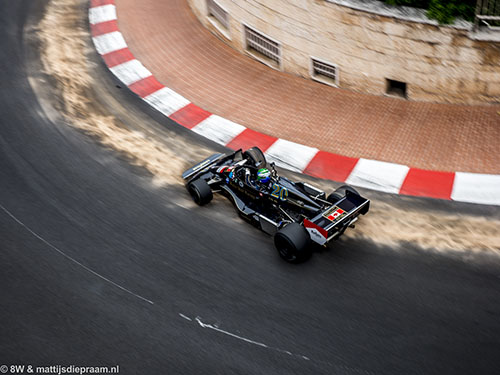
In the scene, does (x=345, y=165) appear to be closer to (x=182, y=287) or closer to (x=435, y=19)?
(x=435, y=19)

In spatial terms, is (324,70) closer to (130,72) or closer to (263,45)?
(263,45)

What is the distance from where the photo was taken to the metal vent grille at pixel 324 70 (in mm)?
11945

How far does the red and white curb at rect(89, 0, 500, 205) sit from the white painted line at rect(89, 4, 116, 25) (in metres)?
2.09

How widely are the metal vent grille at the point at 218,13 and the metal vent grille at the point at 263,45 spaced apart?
0.86 meters

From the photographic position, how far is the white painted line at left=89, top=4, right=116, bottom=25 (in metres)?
15.0

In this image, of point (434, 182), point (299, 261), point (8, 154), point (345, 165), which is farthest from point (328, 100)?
point (8, 154)

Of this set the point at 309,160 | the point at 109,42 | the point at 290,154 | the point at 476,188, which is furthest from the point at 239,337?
the point at 109,42

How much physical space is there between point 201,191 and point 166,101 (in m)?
3.71

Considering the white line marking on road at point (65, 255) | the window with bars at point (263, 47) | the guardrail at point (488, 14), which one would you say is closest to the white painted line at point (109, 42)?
the window with bars at point (263, 47)

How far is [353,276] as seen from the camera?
812 cm

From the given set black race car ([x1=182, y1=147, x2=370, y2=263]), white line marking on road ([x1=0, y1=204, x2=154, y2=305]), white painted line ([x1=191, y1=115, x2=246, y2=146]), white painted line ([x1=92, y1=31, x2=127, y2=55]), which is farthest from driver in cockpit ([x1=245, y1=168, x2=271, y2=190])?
white painted line ([x1=92, y1=31, x2=127, y2=55])

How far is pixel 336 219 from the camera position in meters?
8.06

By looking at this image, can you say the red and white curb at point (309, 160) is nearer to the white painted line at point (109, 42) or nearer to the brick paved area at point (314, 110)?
the brick paved area at point (314, 110)

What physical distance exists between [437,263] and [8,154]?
27.0 ft
